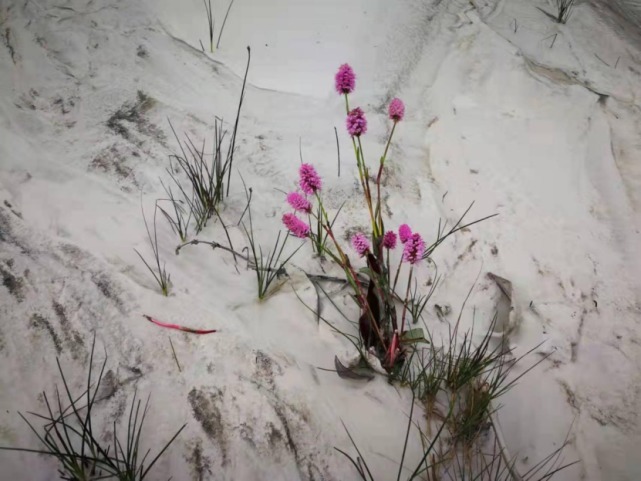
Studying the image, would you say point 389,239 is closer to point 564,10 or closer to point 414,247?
point 414,247

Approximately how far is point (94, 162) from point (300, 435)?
4.19 feet

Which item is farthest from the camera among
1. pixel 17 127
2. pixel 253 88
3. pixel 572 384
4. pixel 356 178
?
pixel 253 88

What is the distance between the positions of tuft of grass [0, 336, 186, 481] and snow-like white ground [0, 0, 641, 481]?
42 mm

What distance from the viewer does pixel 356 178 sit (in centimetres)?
168

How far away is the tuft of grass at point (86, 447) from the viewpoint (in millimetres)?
871

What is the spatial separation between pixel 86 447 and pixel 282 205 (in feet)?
3.24

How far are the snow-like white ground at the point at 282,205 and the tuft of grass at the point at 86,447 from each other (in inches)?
1.7

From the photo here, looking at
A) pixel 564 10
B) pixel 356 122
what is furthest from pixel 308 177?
A: pixel 564 10

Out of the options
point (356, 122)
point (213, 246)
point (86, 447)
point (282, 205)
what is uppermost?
point (356, 122)

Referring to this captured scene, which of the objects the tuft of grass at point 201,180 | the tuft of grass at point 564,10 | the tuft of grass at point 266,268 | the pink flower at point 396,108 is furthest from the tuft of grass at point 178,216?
the tuft of grass at point 564,10

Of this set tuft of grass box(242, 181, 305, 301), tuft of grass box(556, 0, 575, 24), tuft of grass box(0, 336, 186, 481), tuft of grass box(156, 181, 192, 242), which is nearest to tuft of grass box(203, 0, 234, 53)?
tuft of grass box(156, 181, 192, 242)

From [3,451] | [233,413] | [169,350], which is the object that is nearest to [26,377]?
[3,451]

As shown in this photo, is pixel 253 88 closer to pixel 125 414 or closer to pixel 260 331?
pixel 260 331

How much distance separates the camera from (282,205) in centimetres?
160
